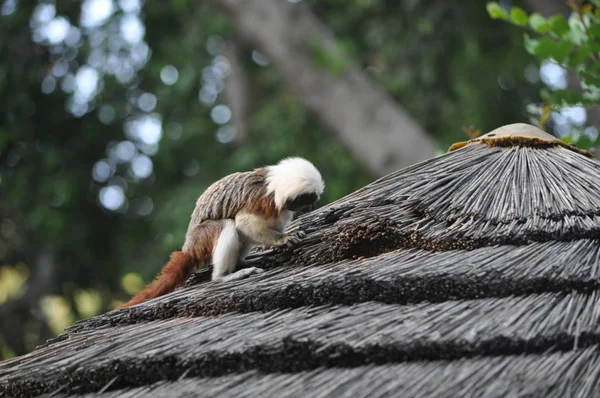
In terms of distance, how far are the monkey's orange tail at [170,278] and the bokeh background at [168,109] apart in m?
6.24

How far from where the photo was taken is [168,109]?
12.7 m

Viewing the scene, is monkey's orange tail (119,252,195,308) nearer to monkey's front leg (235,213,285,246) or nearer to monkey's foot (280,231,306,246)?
monkey's front leg (235,213,285,246)

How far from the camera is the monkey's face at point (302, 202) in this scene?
3611 millimetres

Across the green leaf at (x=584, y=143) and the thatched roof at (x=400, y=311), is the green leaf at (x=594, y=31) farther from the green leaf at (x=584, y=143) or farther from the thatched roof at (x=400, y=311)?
the thatched roof at (x=400, y=311)

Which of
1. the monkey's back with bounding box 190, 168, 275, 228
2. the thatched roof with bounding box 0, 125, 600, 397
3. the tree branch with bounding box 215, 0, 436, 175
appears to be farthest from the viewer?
→ the tree branch with bounding box 215, 0, 436, 175

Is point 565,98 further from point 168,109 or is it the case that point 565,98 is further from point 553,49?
point 168,109

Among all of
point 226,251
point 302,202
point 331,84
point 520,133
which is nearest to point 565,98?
point 520,133

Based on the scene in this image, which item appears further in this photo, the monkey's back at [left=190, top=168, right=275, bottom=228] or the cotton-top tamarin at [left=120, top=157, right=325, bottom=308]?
the monkey's back at [left=190, top=168, right=275, bottom=228]

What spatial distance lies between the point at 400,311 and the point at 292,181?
1137 mm

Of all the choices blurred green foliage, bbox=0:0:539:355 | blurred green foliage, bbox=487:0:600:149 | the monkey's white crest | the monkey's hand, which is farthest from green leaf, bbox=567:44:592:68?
blurred green foliage, bbox=0:0:539:355

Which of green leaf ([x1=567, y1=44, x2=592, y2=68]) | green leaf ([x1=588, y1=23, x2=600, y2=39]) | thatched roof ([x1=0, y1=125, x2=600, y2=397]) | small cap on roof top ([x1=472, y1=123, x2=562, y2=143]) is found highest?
green leaf ([x1=588, y1=23, x2=600, y2=39])

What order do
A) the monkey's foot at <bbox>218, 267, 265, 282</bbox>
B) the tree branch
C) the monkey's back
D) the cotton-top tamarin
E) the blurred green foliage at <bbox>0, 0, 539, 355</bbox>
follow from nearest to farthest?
the monkey's foot at <bbox>218, 267, 265, 282</bbox>
the cotton-top tamarin
the monkey's back
the tree branch
the blurred green foliage at <bbox>0, 0, 539, 355</bbox>

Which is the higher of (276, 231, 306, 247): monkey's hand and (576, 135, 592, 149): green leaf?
(576, 135, 592, 149): green leaf

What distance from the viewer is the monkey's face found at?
3.61m
